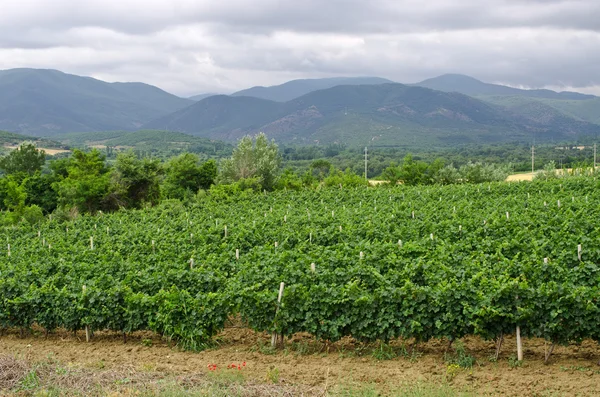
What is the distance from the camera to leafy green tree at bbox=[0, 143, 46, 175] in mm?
73812

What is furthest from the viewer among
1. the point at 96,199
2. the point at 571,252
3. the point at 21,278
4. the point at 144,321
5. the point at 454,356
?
the point at 96,199

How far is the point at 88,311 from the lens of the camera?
41.8ft

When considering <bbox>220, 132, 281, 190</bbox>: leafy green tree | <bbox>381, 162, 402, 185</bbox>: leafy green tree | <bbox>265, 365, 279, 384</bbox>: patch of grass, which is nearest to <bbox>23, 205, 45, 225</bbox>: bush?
<bbox>220, 132, 281, 190</bbox>: leafy green tree

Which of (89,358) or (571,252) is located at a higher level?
(571,252)

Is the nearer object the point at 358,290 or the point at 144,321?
the point at 358,290

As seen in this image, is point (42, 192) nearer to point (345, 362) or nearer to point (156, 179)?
point (156, 179)

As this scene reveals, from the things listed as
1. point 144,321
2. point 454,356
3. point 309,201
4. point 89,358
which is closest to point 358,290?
point 454,356

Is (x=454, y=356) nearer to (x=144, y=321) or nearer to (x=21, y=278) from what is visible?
(x=144, y=321)

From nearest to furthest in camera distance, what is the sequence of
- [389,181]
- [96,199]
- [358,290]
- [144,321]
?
[358,290] < [144,321] < [96,199] < [389,181]

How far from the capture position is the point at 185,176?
5347cm

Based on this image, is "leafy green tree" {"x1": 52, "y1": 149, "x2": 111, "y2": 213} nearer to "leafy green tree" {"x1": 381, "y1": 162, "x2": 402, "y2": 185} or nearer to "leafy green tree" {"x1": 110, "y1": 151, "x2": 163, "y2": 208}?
"leafy green tree" {"x1": 110, "y1": 151, "x2": 163, "y2": 208}

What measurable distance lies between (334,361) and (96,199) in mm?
44766

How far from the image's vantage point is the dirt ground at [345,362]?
9.14 m

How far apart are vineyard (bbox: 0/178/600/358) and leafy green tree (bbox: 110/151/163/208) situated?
30.7 metres
